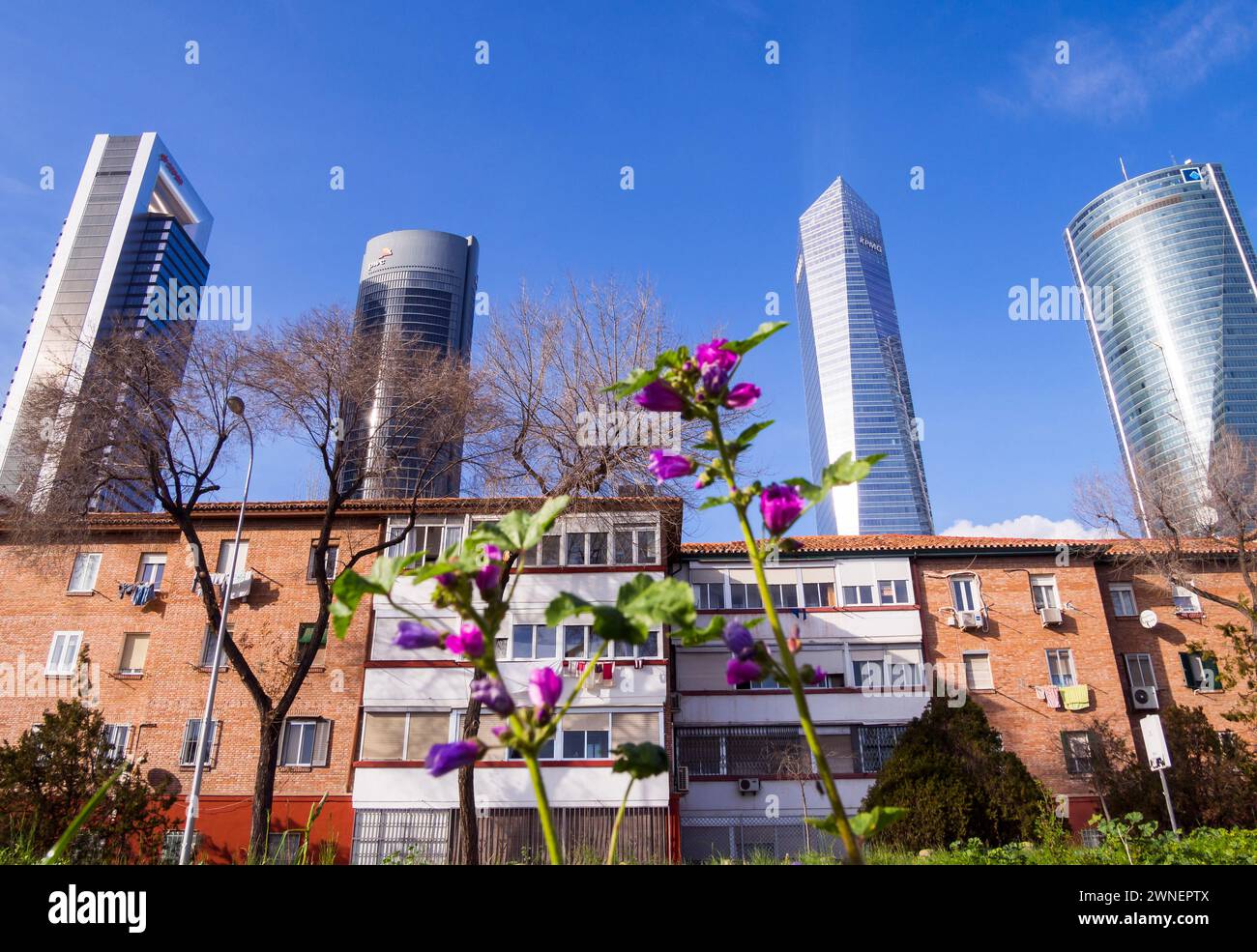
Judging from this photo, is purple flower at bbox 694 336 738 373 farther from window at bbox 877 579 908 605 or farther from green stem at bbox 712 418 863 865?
window at bbox 877 579 908 605

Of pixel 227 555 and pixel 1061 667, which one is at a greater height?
pixel 227 555

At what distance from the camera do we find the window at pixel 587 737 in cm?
2112

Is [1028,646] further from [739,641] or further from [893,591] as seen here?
[739,641]

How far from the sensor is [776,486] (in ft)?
4.57

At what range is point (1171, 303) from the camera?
94250 mm

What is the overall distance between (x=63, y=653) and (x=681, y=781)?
20.1 metres

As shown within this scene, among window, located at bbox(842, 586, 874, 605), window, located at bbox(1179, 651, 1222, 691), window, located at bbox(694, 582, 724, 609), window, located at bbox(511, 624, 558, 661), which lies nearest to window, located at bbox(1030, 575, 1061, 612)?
window, located at bbox(1179, 651, 1222, 691)

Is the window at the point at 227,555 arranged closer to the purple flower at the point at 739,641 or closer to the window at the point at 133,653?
the window at the point at 133,653

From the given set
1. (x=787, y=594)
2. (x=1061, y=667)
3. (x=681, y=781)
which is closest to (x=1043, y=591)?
(x=1061, y=667)

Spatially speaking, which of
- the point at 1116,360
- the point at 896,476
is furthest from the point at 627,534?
the point at 896,476

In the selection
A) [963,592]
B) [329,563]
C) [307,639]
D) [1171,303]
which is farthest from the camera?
[1171,303]

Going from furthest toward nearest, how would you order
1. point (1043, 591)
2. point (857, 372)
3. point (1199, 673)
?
point (857, 372) → point (1043, 591) → point (1199, 673)

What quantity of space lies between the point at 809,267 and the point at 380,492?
186m
